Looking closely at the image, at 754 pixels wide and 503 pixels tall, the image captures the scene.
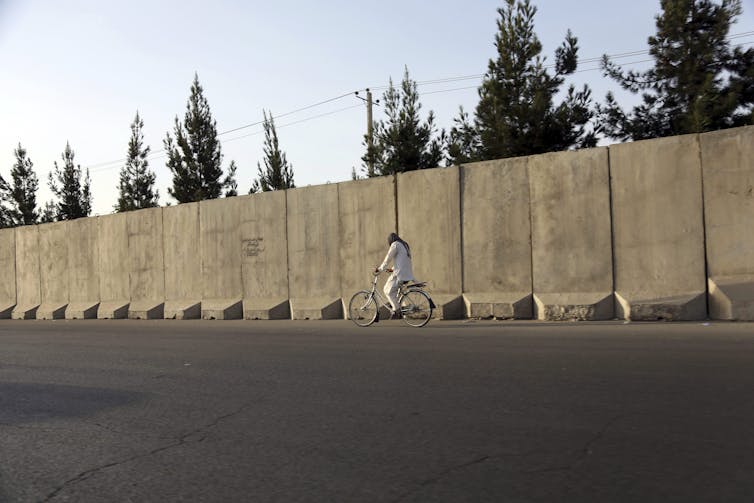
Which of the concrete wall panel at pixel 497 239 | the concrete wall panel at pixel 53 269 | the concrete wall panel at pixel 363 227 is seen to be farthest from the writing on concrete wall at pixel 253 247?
the concrete wall panel at pixel 53 269

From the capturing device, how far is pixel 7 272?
2634 cm

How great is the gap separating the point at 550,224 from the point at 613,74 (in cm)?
974

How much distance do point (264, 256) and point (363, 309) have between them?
17.0ft

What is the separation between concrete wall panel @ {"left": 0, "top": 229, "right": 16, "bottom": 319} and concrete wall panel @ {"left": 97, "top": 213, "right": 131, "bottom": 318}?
5.99 metres

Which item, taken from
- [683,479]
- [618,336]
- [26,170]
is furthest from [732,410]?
[26,170]

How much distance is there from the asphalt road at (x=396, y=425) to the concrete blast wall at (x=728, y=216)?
2.56 m

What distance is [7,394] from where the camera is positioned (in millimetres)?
6906

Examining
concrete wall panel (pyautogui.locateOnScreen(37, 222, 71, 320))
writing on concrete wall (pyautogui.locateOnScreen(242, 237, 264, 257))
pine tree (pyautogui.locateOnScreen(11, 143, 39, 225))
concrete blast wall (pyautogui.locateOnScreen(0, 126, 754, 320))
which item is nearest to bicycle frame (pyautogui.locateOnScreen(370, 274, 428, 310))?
concrete blast wall (pyautogui.locateOnScreen(0, 126, 754, 320))

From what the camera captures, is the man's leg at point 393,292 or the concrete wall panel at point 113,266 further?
the concrete wall panel at point 113,266

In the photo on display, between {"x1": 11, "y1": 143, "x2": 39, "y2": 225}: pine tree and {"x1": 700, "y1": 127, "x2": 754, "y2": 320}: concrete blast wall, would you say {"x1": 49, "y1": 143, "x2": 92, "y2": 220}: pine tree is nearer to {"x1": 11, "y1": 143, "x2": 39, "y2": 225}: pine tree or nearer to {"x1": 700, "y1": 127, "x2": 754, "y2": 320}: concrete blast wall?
{"x1": 11, "y1": 143, "x2": 39, "y2": 225}: pine tree

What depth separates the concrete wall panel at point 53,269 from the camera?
2366 cm

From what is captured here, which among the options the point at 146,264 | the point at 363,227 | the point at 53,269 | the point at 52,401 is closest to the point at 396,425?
the point at 52,401

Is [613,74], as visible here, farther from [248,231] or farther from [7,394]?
[7,394]

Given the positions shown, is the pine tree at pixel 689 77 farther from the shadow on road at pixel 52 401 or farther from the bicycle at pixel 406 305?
the shadow on road at pixel 52 401
